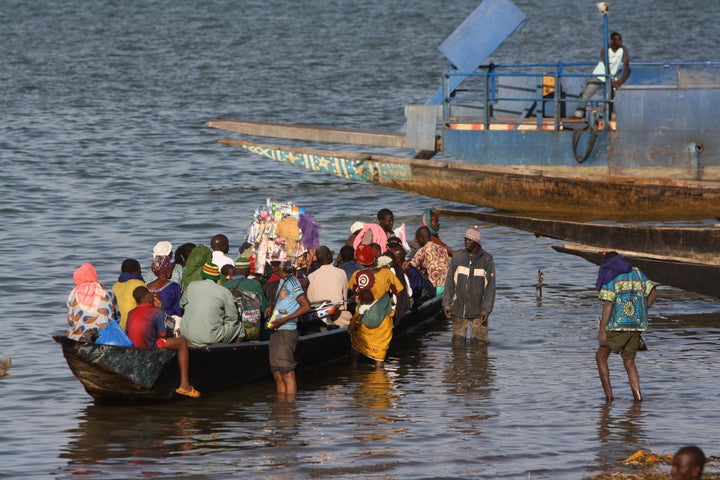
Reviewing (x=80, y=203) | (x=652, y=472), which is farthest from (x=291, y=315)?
(x=80, y=203)

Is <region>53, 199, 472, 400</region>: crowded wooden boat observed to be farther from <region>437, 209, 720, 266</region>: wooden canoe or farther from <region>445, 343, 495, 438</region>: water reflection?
<region>437, 209, 720, 266</region>: wooden canoe

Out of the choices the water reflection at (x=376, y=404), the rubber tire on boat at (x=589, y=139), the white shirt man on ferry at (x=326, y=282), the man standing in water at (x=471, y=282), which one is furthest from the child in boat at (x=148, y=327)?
the rubber tire on boat at (x=589, y=139)

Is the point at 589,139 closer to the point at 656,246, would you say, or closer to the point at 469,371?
the point at 656,246

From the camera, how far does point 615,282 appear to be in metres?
11.9

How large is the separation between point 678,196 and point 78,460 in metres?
13.5

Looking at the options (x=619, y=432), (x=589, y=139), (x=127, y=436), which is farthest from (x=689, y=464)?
(x=589, y=139)

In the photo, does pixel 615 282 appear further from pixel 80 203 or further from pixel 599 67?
pixel 80 203

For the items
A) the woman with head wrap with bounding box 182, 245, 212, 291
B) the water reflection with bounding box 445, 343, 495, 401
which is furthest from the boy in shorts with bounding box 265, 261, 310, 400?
the water reflection with bounding box 445, 343, 495, 401

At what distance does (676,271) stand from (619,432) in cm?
539

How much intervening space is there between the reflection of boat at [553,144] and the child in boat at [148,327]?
36.4 ft

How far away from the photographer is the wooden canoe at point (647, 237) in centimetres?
1775

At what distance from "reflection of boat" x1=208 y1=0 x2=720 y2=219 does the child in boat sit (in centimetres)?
1110

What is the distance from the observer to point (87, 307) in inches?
481

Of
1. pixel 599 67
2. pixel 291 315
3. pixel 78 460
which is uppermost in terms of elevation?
pixel 599 67
